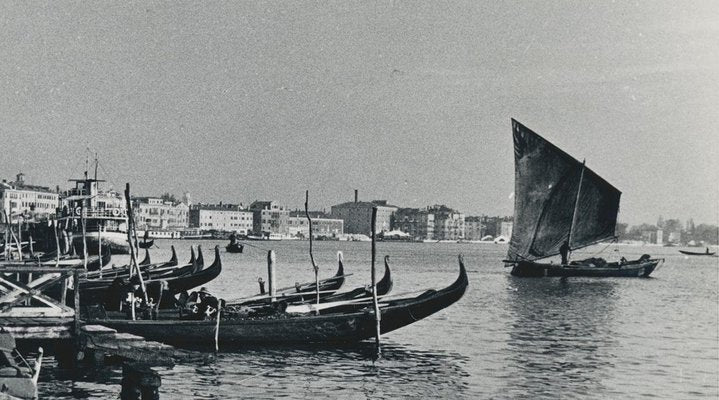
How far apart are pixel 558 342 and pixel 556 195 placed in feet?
94.7

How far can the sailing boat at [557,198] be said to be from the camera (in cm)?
5600

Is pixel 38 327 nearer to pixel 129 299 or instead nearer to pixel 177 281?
pixel 129 299

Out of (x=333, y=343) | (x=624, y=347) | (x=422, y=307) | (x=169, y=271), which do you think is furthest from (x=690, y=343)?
(x=169, y=271)

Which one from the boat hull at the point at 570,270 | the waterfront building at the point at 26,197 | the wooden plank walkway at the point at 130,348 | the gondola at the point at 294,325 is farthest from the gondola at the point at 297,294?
the waterfront building at the point at 26,197

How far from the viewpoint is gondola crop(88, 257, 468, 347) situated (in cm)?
2103

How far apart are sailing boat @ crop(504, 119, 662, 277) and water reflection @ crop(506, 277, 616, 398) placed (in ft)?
16.8

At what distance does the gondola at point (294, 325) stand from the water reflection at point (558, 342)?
2.85 meters

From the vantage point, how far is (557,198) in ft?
184

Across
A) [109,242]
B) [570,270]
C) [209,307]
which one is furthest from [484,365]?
[109,242]

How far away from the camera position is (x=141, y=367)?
13.7 m

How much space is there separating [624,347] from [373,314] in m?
9.45

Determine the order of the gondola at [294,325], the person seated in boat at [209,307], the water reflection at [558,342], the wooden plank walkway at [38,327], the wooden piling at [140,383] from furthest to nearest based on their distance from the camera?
the person seated in boat at [209,307]
the gondola at [294,325]
the water reflection at [558,342]
the wooden plank walkway at [38,327]
the wooden piling at [140,383]

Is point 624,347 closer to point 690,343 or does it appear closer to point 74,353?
point 690,343

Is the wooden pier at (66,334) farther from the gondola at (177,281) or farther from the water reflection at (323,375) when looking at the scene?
the gondola at (177,281)
